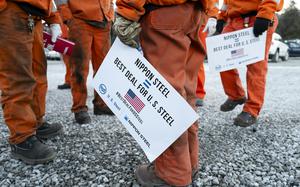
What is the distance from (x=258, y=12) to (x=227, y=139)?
1.25 metres

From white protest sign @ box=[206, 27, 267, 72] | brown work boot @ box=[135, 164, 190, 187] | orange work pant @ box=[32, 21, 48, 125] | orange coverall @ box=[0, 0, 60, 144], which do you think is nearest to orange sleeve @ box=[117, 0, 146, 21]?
orange coverall @ box=[0, 0, 60, 144]

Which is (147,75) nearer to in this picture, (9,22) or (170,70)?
(170,70)

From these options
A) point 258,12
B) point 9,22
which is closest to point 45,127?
point 9,22

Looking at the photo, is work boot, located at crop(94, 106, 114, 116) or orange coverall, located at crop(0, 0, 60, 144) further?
work boot, located at crop(94, 106, 114, 116)

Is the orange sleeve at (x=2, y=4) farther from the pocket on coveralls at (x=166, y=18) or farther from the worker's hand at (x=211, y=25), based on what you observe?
the worker's hand at (x=211, y=25)

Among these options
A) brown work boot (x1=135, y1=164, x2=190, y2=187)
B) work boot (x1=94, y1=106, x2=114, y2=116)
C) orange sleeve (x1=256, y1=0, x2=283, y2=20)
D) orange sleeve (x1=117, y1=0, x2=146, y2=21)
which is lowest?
work boot (x1=94, y1=106, x2=114, y2=116)

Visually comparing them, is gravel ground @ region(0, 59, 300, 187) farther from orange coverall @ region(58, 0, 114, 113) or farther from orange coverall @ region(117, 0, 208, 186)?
orange coverall @ region(58, 0, 114, 113)

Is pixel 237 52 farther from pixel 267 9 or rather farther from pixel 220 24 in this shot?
pixel 220 24

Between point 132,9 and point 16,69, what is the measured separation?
3.16ft

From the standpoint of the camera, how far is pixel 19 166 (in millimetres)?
2438

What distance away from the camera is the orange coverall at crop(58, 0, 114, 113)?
3.62 meters

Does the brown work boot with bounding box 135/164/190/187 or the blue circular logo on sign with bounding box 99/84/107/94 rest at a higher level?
the blue circular logo on sign with bounding box 99/84/107/94

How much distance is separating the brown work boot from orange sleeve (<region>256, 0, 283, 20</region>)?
76.2 inches

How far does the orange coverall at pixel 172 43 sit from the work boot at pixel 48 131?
124cm
